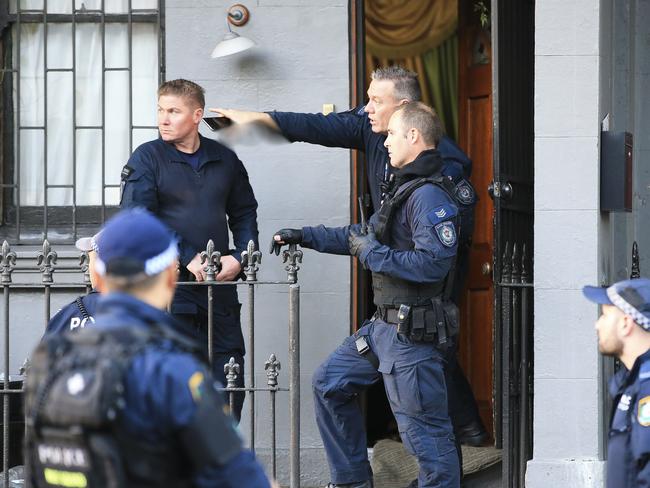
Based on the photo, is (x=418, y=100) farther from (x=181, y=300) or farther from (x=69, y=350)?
(x=69, y=350)

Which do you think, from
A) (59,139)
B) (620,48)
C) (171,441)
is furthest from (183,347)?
(620,48)

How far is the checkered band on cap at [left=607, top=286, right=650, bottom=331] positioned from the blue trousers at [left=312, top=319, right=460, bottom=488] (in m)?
1.77

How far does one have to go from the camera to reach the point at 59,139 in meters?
8.15

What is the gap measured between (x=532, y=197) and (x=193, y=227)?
6.78ft

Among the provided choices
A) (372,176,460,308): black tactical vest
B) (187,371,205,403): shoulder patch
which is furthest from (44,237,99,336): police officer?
(187,371,205,403): shoulder patch

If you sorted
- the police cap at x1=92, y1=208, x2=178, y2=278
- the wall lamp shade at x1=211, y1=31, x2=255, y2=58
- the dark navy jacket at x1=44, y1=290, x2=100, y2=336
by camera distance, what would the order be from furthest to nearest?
the wall lamp shade at x1=211, y1=31, x2=255, y2=58, the dark navy jacket at x1=44, y1=290, x2=100, y2=336, the police cap at x1=92, y1=208, x2=178, y2=278

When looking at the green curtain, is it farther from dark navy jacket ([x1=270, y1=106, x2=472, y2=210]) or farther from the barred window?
dark navy jacket ([x1=270, y1=106, x2=472, y2=210])

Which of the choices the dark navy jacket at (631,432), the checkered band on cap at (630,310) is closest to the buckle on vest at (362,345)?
the checkered band on cap at (630,310)

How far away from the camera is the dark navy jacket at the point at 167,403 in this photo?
3271mm

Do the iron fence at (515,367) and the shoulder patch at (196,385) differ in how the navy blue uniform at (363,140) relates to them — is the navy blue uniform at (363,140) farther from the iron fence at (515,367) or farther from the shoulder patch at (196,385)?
the shoulder patch at (196,385)

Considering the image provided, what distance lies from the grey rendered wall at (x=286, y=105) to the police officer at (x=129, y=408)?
426 cm

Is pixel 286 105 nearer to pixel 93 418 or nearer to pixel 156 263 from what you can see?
pixel 156 263

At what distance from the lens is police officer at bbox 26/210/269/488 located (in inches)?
129

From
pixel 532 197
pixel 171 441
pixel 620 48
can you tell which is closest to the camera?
pixel 171 441
